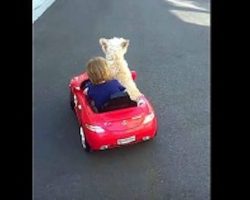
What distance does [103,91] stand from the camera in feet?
10.5

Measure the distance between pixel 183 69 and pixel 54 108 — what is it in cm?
159

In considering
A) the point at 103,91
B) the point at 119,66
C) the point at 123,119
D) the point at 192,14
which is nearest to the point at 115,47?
the point at 119,66

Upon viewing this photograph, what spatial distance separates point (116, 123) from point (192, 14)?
157 inches

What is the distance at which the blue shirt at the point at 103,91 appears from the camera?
3199 mm

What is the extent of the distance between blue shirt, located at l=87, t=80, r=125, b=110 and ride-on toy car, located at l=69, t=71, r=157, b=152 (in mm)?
44

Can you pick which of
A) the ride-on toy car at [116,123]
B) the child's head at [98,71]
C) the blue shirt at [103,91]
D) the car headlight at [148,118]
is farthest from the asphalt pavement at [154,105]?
the child's head at [98,71]

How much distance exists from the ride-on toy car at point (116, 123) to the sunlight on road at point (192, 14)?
10.8 feet

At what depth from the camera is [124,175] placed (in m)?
3.01

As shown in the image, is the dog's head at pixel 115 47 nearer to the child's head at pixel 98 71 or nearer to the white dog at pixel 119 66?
the white dog at pixel 119 66

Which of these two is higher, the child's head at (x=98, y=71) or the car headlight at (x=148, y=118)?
the child's head at (x=98, y=71)

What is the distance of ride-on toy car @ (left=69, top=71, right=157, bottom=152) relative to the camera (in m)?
3.13

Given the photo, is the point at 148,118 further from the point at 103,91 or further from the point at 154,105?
the point at 154,105

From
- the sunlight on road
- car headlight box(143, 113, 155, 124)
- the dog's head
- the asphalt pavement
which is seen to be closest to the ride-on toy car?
car headlight box(143, 113, 155, 124)
